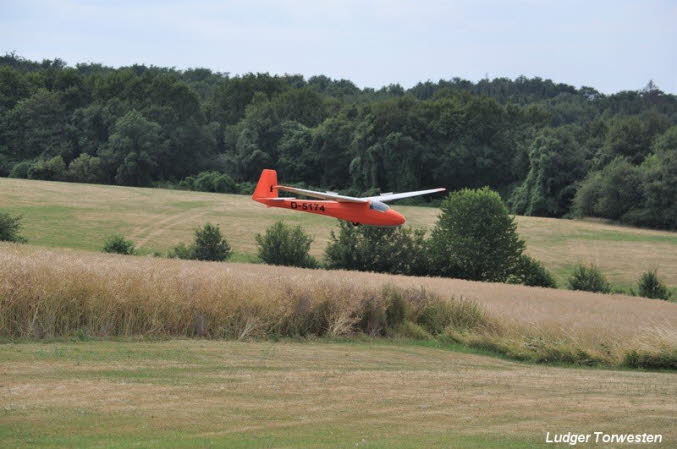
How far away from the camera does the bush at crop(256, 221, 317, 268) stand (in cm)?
6003

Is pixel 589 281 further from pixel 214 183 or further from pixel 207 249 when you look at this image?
pixel 214 183

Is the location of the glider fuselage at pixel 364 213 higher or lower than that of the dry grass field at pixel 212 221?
higher

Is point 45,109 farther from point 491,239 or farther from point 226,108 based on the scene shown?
point 491,239

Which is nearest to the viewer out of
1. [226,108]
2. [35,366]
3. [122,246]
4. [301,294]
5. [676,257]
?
[35,366]

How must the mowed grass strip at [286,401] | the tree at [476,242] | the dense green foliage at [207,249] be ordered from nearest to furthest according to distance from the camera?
the mowed grass strip at [286,401], the dense green foliage at [207,249], the tree at [476,242]

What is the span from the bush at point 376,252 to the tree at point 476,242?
2.67 meters

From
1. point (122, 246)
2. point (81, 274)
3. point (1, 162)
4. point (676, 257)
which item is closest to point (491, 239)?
point (676, 257)

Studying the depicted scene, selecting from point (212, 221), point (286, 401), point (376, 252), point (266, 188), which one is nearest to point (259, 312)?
point (286, 401)

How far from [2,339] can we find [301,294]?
8.31m

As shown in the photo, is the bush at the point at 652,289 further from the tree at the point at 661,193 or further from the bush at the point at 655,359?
the bush at the point at 655,359

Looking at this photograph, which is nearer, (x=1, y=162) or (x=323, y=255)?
(x=323, y=255)

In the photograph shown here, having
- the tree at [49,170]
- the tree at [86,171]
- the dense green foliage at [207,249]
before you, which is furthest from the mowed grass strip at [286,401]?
the tree at [49,170]

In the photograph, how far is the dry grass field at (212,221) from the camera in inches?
2793

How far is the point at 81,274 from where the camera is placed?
20.8 meters
